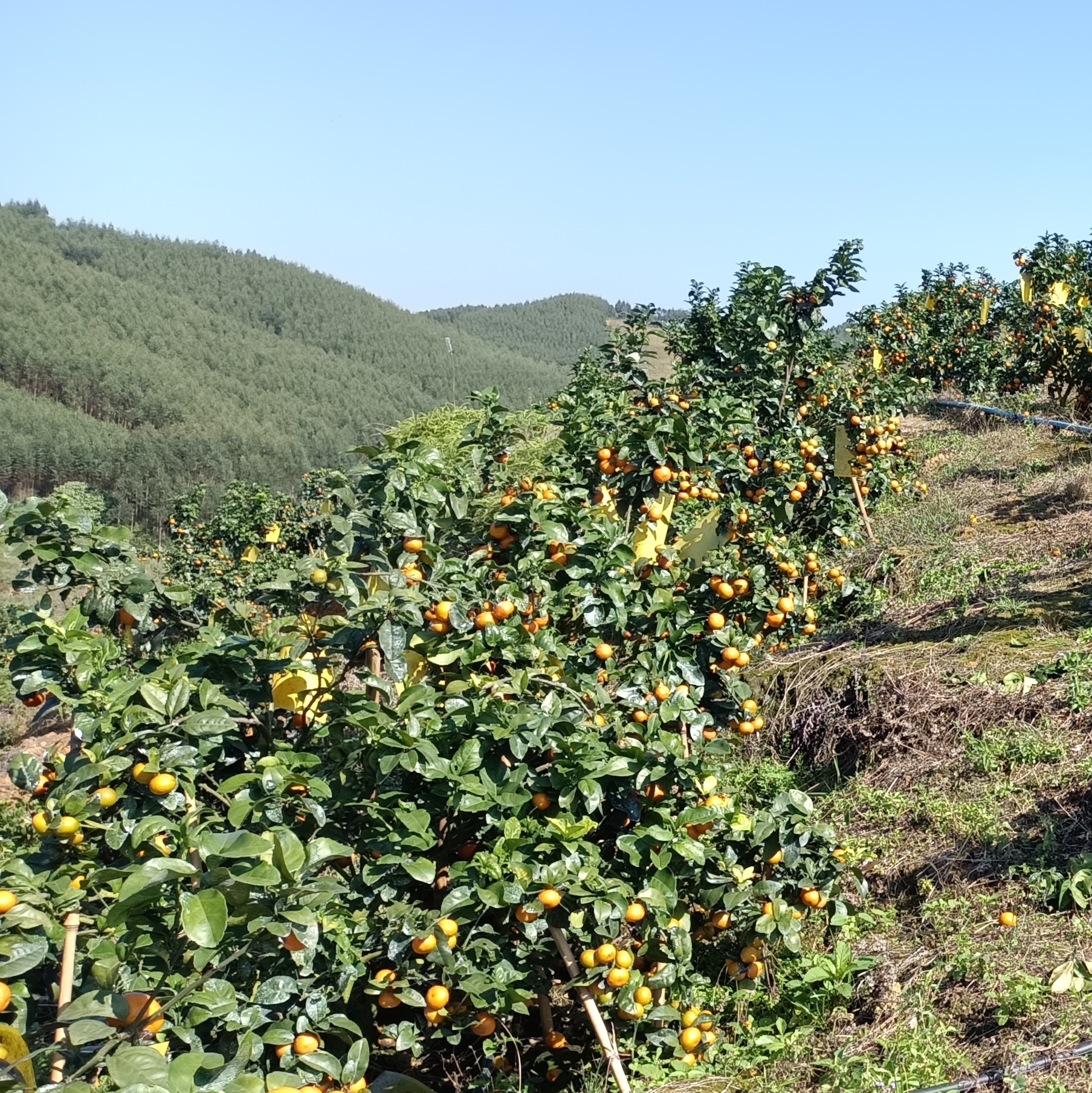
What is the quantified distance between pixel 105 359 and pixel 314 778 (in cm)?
5469

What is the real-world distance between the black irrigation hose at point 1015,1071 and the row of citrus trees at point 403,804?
1.64 feet

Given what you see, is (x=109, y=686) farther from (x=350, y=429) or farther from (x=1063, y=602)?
(x=350, y=429)

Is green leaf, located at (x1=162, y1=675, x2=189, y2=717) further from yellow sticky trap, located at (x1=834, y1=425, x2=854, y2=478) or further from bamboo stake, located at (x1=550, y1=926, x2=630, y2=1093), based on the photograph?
yellow sticky trap, located at (x1=834, y1=425, x2=854, y2=478)

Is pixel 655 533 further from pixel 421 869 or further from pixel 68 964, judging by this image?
pixel 68 964

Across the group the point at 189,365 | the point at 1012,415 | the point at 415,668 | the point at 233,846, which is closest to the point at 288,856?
the point at 233,846

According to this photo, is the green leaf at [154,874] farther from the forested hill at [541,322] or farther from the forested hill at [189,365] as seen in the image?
the forested hill at [541,322]

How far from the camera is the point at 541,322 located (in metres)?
74.4

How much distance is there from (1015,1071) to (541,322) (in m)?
74.3

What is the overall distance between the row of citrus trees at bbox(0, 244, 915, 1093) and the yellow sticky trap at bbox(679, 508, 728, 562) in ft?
1.25

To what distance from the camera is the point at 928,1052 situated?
2385mm

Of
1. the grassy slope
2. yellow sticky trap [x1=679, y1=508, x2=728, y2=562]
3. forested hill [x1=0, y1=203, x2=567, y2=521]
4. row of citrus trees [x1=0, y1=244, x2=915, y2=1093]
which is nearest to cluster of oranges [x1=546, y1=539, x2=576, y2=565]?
row of citrus trees [x1=0, y1=244, x2=915, y2=1093]

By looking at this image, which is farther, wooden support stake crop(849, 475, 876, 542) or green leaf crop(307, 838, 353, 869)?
wooden support stake crop(849, 475, 876, 542)

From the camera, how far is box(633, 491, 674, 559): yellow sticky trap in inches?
137

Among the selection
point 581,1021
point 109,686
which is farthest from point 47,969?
point 581,1021
